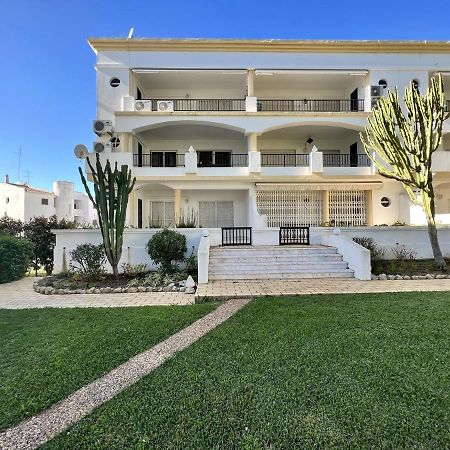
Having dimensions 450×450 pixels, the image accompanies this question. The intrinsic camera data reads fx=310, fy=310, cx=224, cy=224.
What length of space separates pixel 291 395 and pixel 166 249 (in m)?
9.47

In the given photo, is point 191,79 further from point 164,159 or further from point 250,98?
point 164,159

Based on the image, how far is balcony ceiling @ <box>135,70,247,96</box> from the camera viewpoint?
64.2 feet

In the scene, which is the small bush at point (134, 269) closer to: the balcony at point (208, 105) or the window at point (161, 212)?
the window at point (161, 212)

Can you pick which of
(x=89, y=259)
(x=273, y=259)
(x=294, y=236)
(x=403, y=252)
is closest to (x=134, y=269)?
(x=89, y=259)

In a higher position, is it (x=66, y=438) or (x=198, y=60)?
(x=198, y=60)

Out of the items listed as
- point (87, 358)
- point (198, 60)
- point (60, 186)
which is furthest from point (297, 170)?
point (60, 186)

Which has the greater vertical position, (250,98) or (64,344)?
(250,98)

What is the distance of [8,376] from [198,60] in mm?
19568

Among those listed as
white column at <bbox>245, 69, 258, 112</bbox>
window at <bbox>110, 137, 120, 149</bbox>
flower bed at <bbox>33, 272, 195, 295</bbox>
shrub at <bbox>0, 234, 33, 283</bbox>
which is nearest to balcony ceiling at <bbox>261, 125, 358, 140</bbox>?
white column at <bbox>245, 69, 258, 112</bbox>

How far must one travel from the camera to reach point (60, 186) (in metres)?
52.9

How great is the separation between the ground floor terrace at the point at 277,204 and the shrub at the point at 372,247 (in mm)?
4969

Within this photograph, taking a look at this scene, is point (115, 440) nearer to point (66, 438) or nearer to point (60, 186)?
point (66, 438)

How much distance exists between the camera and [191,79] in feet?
67.1

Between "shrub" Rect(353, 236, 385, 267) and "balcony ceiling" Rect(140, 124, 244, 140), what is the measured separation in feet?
36.1
